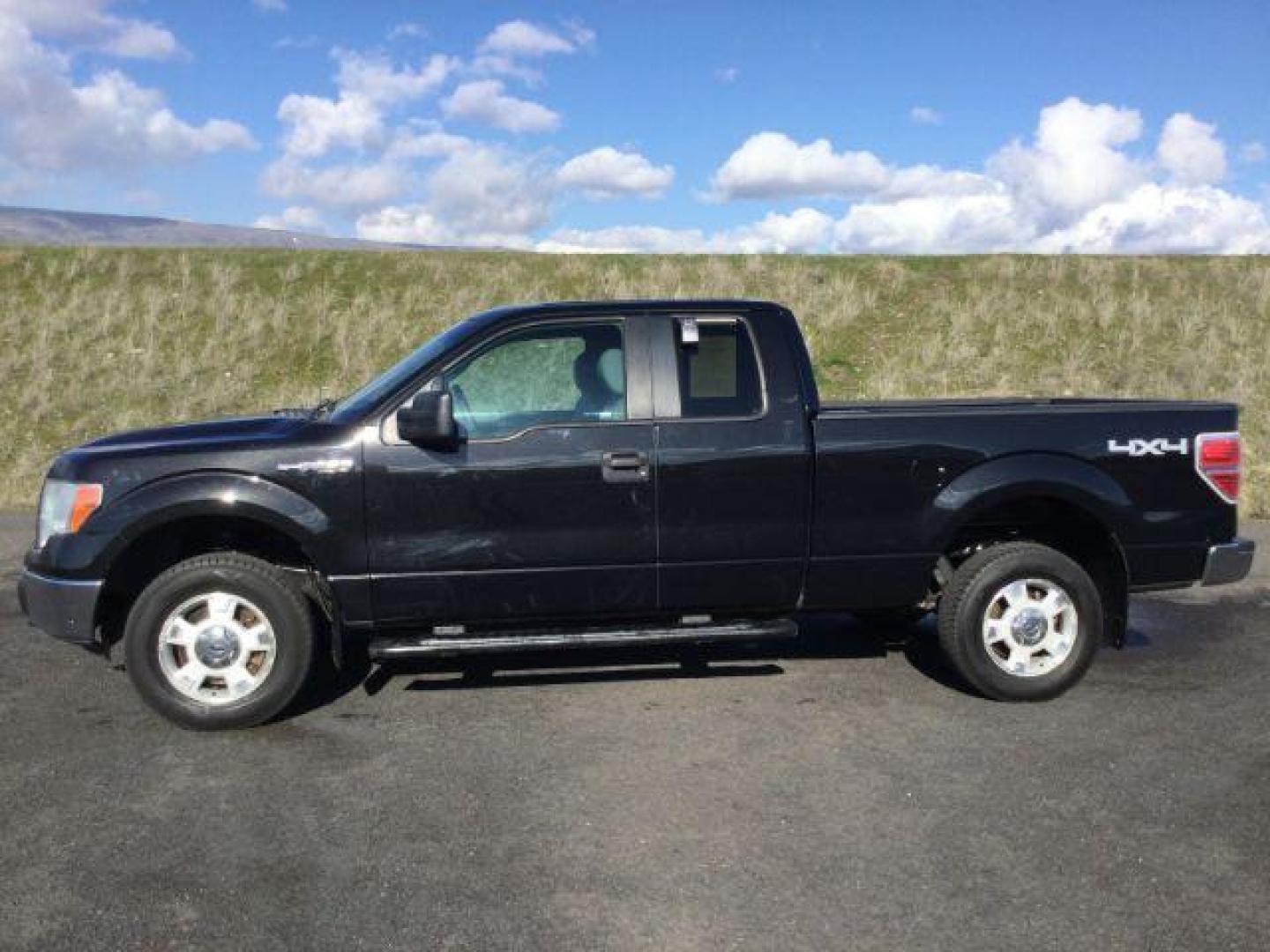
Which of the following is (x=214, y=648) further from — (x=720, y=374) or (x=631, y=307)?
(x=720, y=374)

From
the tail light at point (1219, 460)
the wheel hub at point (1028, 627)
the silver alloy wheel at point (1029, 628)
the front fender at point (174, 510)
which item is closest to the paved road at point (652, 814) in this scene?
the silver alloy wheel at point (1029, 628)

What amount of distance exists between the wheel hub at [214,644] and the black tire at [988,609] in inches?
134

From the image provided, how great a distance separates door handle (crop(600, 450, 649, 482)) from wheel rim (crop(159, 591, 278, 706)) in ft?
5.55

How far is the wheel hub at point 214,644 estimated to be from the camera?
15.6ft

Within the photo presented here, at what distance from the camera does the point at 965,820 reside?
384cm

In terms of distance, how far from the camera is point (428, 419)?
4578mm

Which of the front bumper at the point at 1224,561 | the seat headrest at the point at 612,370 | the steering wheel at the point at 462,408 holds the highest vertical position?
the seat headrest at the point at 612,370

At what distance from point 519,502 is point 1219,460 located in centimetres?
344

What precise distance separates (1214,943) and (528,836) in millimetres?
2184

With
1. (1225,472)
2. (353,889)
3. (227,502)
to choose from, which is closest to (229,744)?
(227,502)

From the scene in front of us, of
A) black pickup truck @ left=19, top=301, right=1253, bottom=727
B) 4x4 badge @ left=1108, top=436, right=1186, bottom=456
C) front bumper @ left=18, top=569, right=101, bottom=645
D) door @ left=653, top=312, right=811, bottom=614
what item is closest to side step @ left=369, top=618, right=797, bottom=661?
black pickup truck @ left=19, top=301, right=1253, bottom=727

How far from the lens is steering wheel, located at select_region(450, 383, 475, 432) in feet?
15.9

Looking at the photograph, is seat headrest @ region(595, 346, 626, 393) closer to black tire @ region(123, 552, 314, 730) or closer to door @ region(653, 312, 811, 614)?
door @ region(653, 312, 811, 614)

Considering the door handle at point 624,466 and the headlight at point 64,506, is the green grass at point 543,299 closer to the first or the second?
the headlight at point 64,506
